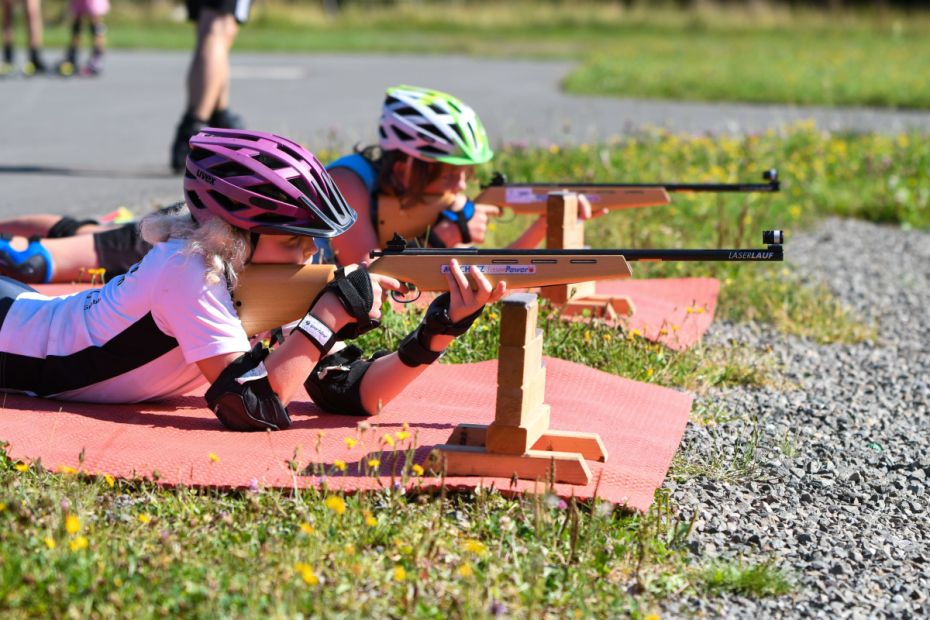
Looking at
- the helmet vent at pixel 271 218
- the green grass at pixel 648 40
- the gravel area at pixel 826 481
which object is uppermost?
the green grass at pixel 648 40

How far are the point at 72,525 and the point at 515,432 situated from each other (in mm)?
1417

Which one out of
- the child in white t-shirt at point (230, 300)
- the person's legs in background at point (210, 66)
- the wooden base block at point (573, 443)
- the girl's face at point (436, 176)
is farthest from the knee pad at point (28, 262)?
the person's legs in background at point (210, 66)

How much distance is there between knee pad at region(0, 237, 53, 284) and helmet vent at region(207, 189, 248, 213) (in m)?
2.10

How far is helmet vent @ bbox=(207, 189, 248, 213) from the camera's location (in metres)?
4.13

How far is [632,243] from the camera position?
308 inches

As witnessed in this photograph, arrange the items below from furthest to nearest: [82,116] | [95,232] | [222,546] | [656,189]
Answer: [82,116]
[656,189]
[95,232]
[222,546]

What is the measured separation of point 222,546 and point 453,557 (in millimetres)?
629

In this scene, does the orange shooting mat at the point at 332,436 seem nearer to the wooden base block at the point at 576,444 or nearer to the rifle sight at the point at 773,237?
the wooden base block at the point at 576,444

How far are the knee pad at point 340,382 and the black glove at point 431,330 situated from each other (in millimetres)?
304

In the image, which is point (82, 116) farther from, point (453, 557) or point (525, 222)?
point (453, 557)

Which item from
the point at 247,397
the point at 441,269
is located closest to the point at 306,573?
the point at 247,397

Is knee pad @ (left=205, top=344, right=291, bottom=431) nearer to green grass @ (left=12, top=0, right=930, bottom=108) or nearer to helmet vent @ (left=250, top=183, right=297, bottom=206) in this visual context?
helmet vent @ (left=250, top=183, right=297, bottom=206)

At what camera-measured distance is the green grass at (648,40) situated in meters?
17.7

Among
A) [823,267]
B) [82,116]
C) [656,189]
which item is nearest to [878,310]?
[823,267]
